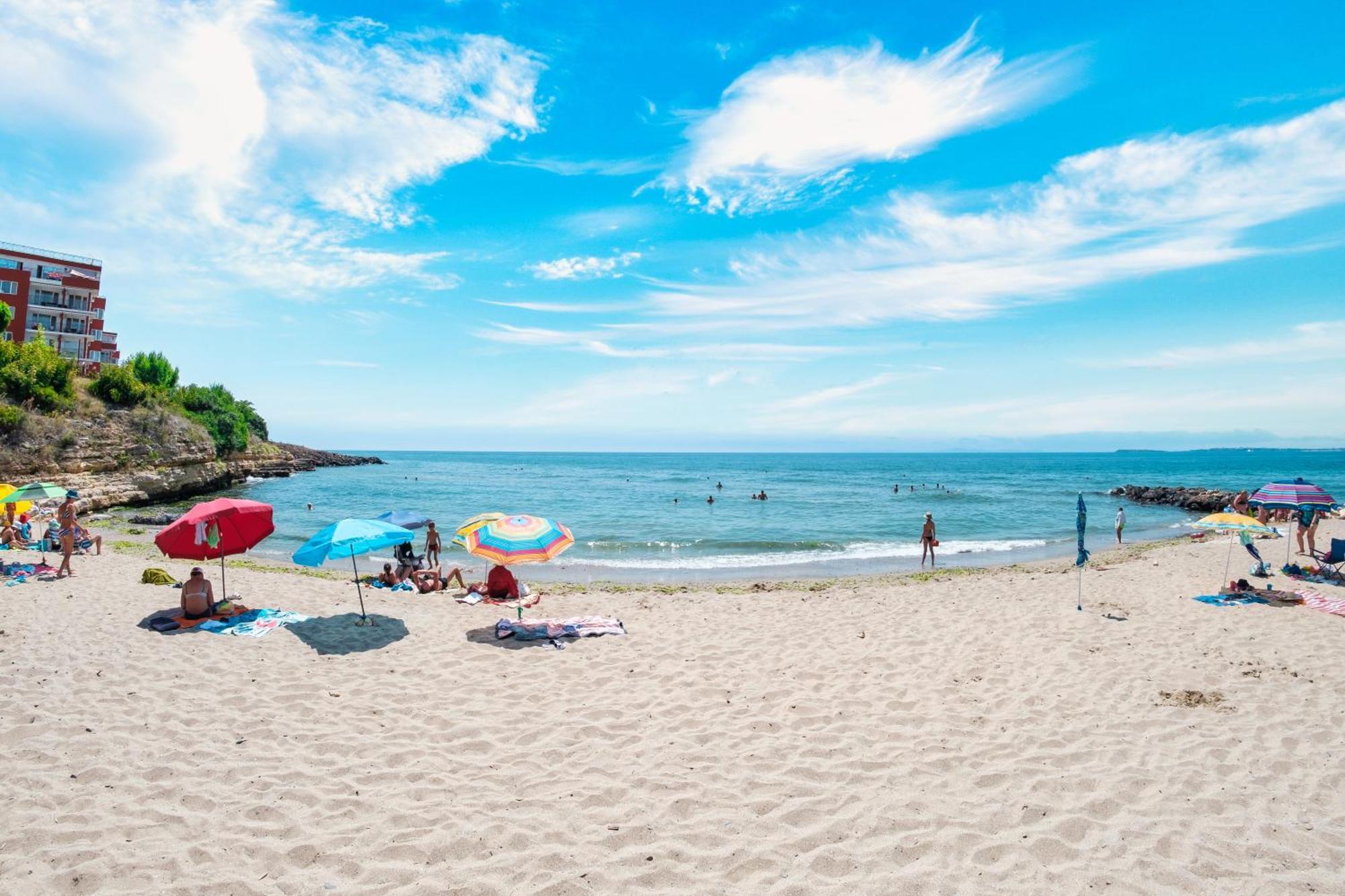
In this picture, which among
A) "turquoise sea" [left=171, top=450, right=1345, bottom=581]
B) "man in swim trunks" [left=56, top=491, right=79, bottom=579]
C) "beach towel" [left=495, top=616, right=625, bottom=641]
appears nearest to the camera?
"beach towel" [left=495, top=616, right=625, bottom=641]

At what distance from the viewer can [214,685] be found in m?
7.95

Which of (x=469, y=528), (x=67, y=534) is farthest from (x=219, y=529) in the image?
(x=67, y=534)

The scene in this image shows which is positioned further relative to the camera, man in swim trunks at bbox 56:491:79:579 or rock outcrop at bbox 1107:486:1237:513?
rock outcrop at bbox 1107:486:1237:513

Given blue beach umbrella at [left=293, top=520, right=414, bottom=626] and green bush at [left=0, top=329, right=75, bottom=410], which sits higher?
green bush at [left=0, top=329, right=75, bottom=410]

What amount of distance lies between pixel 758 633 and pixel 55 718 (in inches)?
363

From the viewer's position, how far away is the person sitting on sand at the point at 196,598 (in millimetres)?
10562

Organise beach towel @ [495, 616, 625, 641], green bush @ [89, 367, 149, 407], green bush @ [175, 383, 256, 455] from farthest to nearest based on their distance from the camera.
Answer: green bush @ [175, 383, 256, 455]
green bush @ [89, 367, 149, 407]
beach towel @ [495, 616, 625, 641]

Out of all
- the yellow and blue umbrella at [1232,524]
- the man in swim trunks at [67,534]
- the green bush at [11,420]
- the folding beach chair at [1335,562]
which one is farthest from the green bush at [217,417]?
the folding beach chair at [1335,562]

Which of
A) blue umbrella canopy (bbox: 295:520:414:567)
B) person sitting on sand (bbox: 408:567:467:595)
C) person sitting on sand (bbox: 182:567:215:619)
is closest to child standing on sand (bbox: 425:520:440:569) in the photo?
person sitting on sand (bbox: 408:567:467:595)

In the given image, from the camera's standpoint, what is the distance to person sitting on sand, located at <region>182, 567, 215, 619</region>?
10.6 meters

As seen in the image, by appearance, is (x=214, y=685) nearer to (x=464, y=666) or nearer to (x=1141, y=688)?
(x=464, y=666)

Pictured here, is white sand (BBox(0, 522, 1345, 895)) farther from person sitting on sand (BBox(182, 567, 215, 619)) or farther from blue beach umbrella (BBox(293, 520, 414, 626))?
blue beach umbrella (BBox(293, 520, 414, 626))

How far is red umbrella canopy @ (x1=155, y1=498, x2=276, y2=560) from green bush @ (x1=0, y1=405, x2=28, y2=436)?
92.4ft

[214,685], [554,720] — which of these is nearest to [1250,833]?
[554,720]
